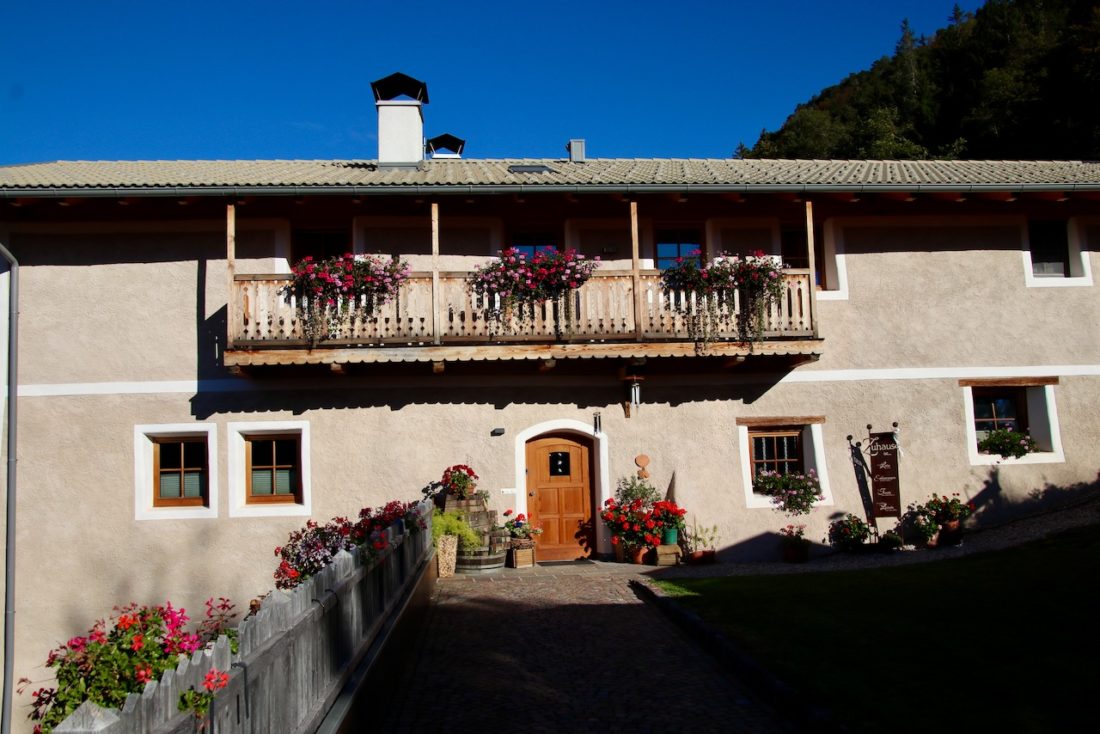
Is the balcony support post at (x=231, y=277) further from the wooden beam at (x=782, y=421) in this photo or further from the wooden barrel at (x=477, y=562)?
the wooden beam at (x=782, y=421)

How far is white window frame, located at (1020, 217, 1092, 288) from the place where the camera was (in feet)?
48.8

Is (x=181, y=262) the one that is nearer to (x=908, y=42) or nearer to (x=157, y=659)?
(x=157, y=659)

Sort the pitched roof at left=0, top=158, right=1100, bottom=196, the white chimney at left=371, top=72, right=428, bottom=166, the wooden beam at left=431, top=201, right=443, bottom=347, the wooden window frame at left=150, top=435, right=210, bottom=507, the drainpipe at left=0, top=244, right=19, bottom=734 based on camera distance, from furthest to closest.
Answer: the white chimney at left=371, top=72, right=428, bottom=166
the wooden window frame at left=150, top=435, right=210, bottom=507
the pitched roof at left=0, top=158, right=1100, bottom=196
the wooden beam at left=431, top=201, right=443, bottom=347
the drainpipe at left=0, top=244, right=19, bottom=734

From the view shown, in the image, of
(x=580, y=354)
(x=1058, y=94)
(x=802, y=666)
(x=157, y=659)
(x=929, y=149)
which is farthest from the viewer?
(x=929, y=149)

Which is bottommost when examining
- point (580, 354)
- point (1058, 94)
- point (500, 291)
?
point (580, 354)

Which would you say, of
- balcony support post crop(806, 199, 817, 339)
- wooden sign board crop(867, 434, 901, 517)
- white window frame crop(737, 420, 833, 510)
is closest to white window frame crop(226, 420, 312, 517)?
white window frame crop(737, 420, 833, 510)

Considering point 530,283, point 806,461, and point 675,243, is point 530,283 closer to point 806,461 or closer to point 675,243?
point 675,243

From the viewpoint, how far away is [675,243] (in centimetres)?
1503

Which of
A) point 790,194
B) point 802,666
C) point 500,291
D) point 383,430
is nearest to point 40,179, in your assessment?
point 383,430

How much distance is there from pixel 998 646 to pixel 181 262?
12116mm

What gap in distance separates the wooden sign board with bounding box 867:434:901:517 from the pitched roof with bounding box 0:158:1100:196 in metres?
3.91

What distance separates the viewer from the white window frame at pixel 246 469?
1346cm

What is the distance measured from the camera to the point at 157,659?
453 cm

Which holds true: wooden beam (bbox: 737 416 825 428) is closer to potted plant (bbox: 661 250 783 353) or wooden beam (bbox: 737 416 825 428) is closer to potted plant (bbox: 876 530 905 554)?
potted plant (bbox: 661 250 783 353)
